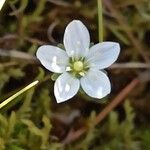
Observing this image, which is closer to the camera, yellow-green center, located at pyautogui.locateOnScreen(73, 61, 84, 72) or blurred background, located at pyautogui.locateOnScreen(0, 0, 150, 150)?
yellow-green center, located at pyautogui.locateOnScreen(73, 61, 84, 72)

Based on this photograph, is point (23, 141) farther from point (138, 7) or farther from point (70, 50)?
point (138, 7)

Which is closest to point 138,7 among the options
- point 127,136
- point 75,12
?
point 75,12

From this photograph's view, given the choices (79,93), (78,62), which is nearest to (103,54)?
(78,62)

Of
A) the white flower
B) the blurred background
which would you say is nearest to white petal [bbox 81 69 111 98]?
the white flower

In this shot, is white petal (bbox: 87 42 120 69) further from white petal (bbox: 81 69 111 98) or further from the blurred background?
the blurred background

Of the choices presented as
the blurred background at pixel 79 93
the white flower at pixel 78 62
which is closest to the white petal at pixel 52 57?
the white flower at pixel 78 62

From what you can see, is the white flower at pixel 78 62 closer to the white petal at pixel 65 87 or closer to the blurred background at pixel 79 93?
the white petal at pixel 65 87
